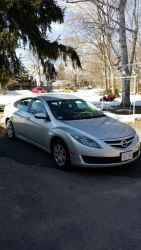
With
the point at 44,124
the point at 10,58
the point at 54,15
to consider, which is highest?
the point at 54,15

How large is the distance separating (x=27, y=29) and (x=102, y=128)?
10207mm

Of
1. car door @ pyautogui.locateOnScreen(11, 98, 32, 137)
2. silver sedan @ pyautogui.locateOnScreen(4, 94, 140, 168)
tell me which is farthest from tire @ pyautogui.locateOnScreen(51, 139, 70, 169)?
car door @ pyautogui.locateOnScreen(11, 98, 32, 137)

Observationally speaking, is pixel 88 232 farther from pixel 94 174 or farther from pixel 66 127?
pixel 66 127

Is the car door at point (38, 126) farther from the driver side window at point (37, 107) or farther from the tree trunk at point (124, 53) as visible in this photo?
the tree trunk at point (124, 53)

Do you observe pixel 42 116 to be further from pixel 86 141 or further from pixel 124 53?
pixel 124 53

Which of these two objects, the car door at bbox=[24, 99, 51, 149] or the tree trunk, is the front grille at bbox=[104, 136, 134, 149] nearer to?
the car door at bbox=[24, 99, 51, 149]

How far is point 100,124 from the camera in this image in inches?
279

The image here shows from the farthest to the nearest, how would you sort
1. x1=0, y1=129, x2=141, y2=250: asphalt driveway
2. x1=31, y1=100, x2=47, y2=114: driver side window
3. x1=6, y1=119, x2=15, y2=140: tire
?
x1=6, y1=119, x2=15, y2=140: tire, x1=31, y1=100, x2=47, y2=114: driver side window, x1=0, y1=129, x2=141, y2=250: asphalt driveway

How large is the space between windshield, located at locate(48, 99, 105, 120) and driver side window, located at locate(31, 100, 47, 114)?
193 millimetres

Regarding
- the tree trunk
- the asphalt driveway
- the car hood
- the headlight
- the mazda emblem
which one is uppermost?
the tree trunk

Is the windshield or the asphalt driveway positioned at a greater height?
the windshield

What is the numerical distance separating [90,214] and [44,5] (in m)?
13.5

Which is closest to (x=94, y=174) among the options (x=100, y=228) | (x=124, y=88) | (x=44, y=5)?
(x=100, y=228)

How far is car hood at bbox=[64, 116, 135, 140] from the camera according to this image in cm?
647
